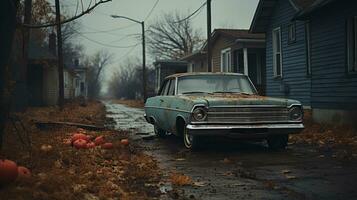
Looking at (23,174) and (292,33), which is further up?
(292,33)

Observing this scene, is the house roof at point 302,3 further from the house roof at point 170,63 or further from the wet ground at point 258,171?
the house roof at point 170,63

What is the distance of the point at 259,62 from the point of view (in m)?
26.9

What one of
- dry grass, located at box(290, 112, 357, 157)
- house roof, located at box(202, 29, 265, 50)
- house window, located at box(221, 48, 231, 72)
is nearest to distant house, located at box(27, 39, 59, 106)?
house roof, located at box(202, 29, 265, 50)

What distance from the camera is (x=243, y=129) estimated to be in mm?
9086

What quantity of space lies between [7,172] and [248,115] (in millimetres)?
5038

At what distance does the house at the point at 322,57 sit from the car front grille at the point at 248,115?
376 centimetres

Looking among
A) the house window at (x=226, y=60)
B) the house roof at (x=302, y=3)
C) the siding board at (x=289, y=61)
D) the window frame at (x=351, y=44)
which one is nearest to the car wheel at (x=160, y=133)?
the window frame at (x=351, y=44)

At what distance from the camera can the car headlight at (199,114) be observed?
29.7 ft

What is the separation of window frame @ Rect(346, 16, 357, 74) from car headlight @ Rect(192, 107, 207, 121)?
17.4 ft

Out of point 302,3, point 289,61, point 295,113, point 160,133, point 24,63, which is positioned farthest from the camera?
point 24,63

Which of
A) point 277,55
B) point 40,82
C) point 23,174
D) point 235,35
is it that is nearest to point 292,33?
point 277,55

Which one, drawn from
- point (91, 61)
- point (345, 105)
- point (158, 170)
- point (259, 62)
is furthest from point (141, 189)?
point (91, 61)

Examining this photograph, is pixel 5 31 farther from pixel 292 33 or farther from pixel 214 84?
pixel 292 33

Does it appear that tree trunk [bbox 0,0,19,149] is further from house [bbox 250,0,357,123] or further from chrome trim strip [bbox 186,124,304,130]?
house [bbox 250,0,357,123]
